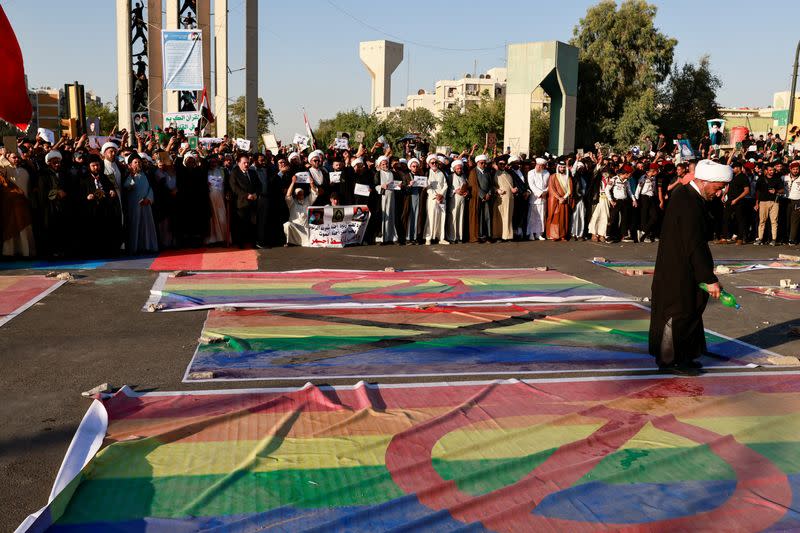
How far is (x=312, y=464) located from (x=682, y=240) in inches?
149

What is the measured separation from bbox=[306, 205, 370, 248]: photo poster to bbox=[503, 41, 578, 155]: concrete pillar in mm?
19580

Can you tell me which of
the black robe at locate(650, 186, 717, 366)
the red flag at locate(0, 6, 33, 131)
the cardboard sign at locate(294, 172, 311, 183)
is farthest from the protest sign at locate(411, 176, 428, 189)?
the red flag at locate(0, 6, 33, 131)

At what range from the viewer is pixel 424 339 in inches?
314

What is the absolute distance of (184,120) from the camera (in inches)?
786

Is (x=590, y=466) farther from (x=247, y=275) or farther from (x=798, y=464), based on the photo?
(x=247, y=275)

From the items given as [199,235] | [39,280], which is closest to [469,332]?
[39,280]

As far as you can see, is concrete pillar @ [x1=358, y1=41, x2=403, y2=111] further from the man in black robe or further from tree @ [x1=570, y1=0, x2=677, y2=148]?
the man in black robe

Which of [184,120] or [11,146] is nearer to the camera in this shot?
[11,146]

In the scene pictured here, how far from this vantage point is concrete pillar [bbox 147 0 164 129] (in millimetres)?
28812

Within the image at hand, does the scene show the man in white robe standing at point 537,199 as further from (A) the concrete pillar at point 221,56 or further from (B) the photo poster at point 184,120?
(A) the concrete pillar at point 221,56

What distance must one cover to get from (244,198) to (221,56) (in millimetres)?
17963

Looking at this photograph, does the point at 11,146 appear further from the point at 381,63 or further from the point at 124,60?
the point at 381,63

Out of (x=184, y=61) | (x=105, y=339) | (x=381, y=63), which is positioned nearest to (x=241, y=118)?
(x=184, y=61)

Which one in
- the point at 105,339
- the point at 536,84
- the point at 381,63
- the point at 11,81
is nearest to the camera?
the point at 11,81
